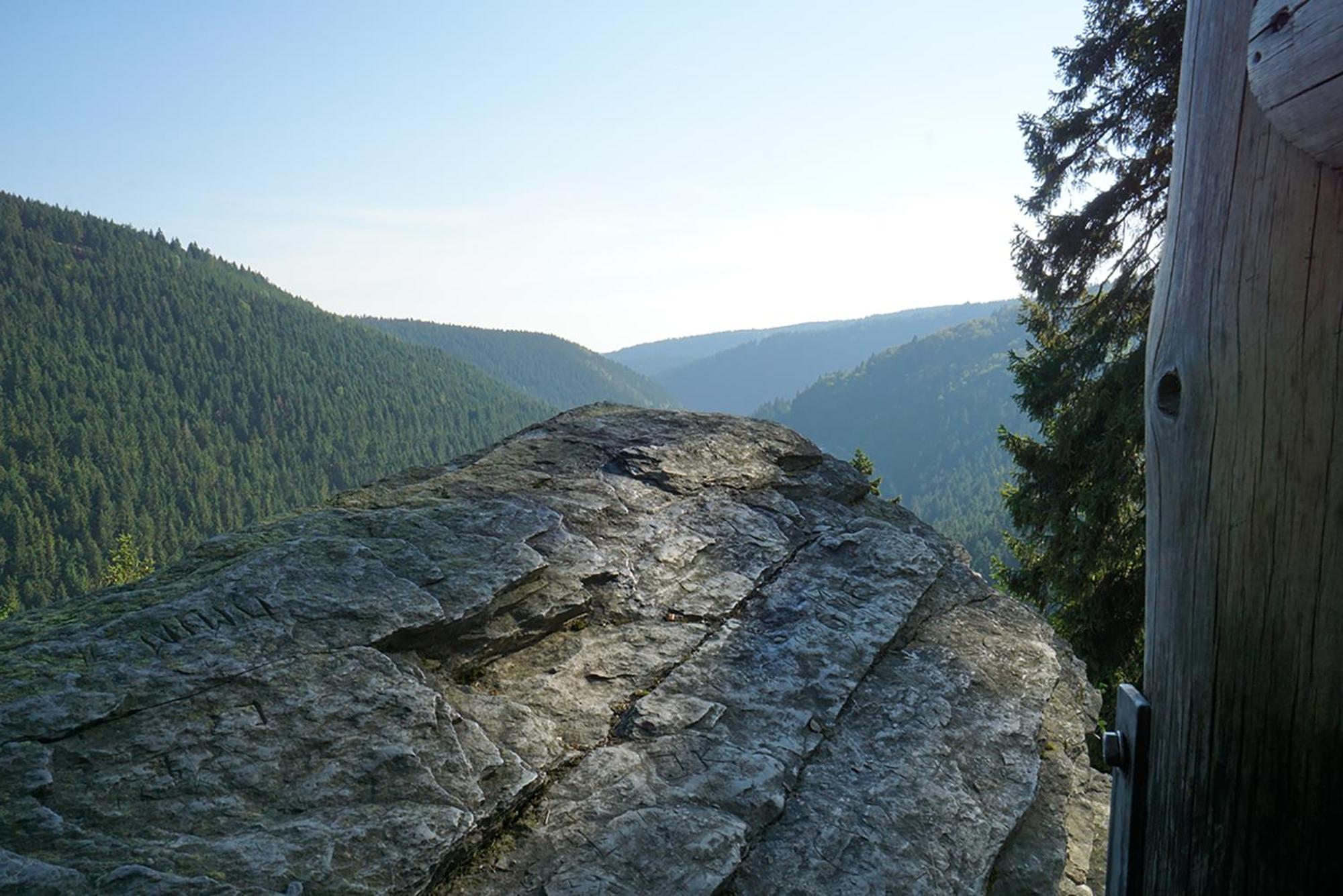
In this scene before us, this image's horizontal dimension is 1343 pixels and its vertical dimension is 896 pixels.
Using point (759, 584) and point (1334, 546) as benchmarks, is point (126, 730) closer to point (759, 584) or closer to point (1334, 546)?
point (759, 584)

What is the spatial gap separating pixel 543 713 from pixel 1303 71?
150 inches

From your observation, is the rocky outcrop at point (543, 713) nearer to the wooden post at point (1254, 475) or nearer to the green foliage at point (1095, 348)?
the wooden post at point (1254, 475)

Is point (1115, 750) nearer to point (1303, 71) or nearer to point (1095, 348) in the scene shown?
point (1303, 71)

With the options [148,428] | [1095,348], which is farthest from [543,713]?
[148,428]

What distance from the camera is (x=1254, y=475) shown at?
240cm

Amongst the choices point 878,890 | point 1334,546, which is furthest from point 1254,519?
point 878,890

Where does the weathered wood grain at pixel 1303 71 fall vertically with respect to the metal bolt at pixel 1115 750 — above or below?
above

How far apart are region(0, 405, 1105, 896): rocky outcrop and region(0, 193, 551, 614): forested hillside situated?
4840 inches

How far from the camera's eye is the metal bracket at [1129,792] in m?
2.86

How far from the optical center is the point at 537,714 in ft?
13.5

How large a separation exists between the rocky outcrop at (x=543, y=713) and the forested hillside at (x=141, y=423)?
403 ft

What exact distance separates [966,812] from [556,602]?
2.43m

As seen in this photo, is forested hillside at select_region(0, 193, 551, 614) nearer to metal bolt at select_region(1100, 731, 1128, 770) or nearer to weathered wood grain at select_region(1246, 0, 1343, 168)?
metal bolt at select_region(1100, 731, 1128, 770)

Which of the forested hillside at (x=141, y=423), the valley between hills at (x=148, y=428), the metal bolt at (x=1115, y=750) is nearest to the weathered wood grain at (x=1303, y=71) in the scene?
the metal bolt at (x=1115, y=750)
